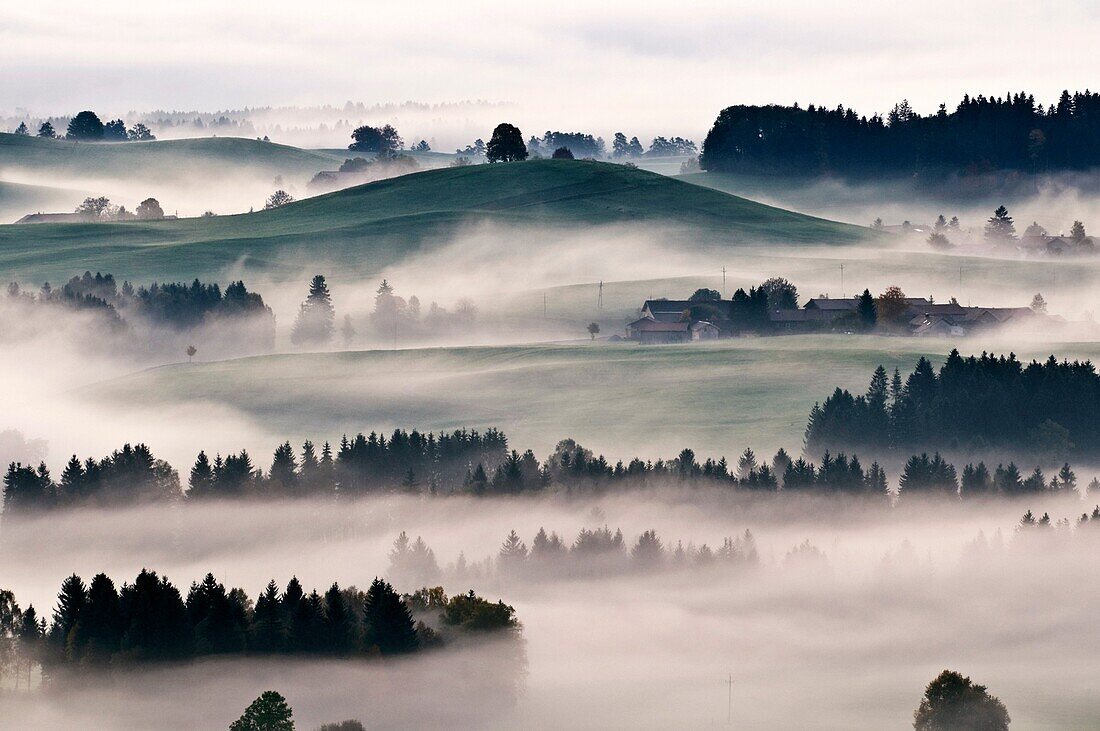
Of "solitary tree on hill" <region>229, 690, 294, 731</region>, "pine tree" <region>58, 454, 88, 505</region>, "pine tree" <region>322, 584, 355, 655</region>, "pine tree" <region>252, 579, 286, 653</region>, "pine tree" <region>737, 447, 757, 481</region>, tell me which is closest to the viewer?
"solitary tree on hill" <region>229, 690, 294, 731</region>

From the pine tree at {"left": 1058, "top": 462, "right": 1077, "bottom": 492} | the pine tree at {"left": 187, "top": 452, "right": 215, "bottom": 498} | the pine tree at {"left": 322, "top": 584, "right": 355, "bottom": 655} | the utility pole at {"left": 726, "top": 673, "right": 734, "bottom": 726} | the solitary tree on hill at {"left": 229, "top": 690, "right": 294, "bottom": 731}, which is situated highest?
the pine tree at {"left": 187, "top": 452, "right": 215, "bottom": 498}

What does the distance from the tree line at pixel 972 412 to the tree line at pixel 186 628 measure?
59.9 metres

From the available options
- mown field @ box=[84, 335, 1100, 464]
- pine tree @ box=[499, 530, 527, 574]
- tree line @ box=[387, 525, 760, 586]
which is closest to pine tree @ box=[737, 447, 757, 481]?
mown field @ box=[84, 335, 1100, 464]

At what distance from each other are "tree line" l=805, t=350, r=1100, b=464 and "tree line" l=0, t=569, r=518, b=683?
197ft

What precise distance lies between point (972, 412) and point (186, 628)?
Result: 8056 cm

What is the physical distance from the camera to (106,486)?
14425 cm

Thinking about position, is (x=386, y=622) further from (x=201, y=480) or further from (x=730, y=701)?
(x=201, y=480)

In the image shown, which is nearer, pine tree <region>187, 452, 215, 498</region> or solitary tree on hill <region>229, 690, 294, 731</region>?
solitary tree on hill <region>229, 690, 294, 731</region>

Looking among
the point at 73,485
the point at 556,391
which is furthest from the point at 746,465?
the point at 73,485

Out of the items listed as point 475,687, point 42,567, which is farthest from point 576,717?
point 42,567

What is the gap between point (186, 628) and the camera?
95.2m

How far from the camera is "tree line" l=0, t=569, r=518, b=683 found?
9462cm

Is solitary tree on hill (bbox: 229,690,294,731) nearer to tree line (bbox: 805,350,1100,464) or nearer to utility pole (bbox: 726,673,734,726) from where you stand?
utility pole (bbox: 726,673,734,726)

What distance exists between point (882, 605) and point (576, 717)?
31.9m
